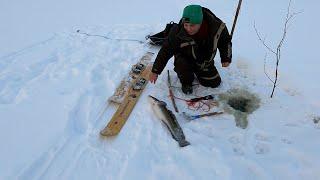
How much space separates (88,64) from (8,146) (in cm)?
177

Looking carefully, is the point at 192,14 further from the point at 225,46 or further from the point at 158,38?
the point at 158,38

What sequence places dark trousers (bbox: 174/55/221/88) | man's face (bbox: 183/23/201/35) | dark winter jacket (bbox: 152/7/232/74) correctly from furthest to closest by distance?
Result: dark trousers (bbox: 174/55/221/88) → dark winter jacket (bbox: 152/7/232/74) → man's face (bbox: 183/23/201/35)

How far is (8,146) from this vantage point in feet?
10.8

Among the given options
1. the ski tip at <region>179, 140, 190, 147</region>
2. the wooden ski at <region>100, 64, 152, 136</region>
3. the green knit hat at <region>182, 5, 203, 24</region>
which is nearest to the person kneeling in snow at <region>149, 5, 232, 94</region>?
the green knit hat at <region>182, 5, 203, 24</region>

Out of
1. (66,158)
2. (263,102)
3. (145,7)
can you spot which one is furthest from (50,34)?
(263,102)

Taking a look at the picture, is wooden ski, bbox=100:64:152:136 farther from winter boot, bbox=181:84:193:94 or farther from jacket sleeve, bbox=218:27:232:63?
jacket sleeve, bbox=218:27:232:63

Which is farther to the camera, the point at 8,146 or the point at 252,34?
the point at 252,34

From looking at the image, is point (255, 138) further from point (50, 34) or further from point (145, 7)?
point (145, 7)

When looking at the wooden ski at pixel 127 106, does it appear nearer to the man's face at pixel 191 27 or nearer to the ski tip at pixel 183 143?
the ski tip at pixel 183 143

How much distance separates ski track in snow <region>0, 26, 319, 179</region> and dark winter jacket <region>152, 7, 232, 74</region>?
16.0 inches

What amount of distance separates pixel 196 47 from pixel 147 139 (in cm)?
120

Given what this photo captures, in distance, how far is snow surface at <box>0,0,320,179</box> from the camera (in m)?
3.05

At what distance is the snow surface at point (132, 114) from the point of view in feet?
10.0

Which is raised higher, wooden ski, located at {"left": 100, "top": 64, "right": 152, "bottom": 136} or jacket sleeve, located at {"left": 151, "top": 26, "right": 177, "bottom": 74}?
jacket sleeve, located at {"left": 151, "top": 26, "right": 177, "bottom": 74}
